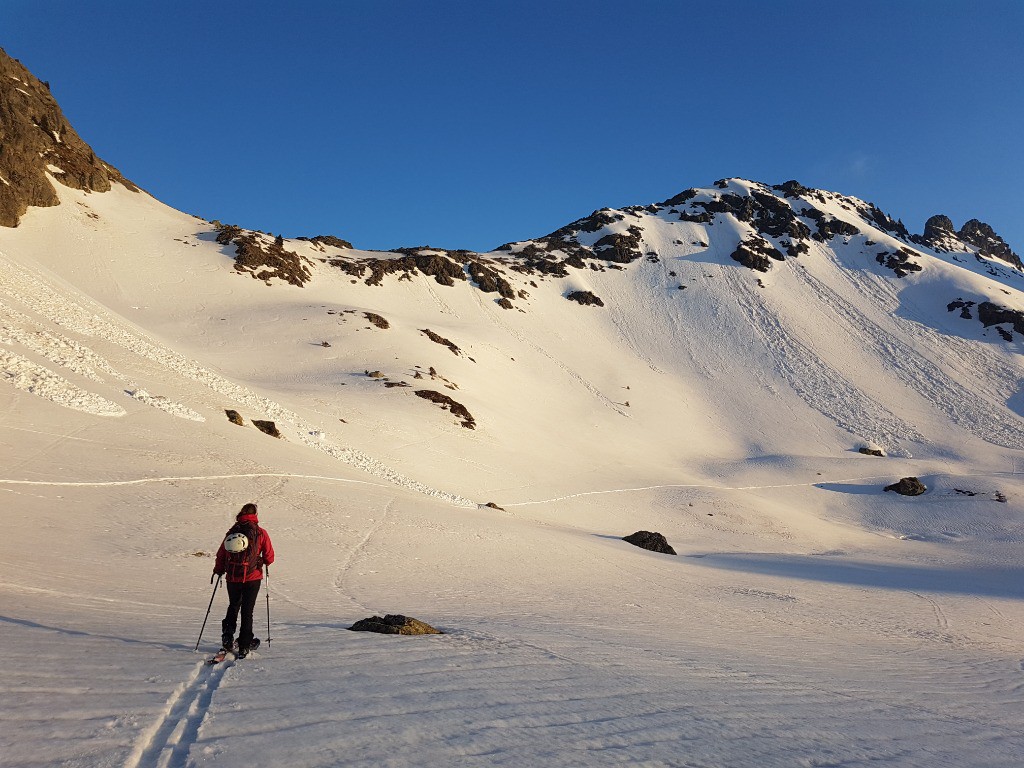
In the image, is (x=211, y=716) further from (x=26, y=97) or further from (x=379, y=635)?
(x=26, y=97)

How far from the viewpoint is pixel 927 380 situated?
69.9 meters

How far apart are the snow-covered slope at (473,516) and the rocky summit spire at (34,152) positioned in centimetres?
198

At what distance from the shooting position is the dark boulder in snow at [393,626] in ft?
25.8

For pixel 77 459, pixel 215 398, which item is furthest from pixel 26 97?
pixel 77 459

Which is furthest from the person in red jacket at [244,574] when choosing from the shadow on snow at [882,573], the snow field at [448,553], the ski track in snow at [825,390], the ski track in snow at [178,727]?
the ski track in snow at [825,390]

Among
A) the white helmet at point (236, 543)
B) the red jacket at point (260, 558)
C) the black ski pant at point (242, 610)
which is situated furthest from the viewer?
the red jacket at point (260, 558)

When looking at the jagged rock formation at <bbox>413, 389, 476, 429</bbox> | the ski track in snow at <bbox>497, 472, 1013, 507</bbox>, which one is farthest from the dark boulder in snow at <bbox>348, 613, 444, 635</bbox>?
the jagged rock formation at <bbox>413, 389, 476, 429</bbox>

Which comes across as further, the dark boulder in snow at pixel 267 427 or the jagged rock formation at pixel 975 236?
the jagged rock formation at pixel 975 236

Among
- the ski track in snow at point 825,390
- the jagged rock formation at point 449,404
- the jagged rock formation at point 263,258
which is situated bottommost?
the jagged rock formation at point 449,404

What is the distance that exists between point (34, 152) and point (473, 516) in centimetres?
6417

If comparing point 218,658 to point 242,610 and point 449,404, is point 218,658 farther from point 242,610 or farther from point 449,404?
point 449,404

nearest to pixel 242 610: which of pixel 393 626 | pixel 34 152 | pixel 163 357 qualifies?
pixel 393 626

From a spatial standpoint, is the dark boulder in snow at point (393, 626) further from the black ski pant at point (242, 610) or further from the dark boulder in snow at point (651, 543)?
the dark boulder in snow at point (651, 543)

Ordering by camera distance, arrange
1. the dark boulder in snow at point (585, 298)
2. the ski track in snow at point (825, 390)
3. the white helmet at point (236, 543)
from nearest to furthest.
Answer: the white helmet at point (236, 543) < the ski track in snow at point (825, 390) < the dark boulder in snow at point (585, 298)
